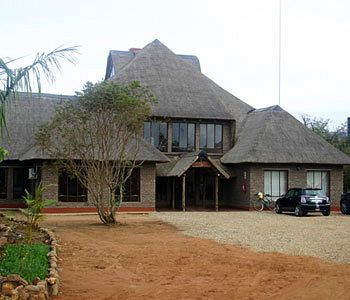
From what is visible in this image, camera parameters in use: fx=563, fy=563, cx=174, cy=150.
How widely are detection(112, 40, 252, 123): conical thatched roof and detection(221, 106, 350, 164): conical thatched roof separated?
6.86 ft

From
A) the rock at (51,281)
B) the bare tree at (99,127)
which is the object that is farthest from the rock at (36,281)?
the bare tree at (99,127)

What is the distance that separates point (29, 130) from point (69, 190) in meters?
5.12

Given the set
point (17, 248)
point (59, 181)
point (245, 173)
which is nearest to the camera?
point (17, 248)

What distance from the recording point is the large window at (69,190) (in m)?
29.6

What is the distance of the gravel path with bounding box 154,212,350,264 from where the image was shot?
15.0 m

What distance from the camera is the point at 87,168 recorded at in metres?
22.8

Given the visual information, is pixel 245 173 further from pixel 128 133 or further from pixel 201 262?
pixel 201 262

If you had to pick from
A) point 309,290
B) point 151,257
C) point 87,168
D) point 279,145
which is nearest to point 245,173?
point 279,145

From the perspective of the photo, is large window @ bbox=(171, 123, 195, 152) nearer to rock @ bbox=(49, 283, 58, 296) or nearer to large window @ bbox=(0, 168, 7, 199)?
large window @ bbox=(0, 168, 7, 199)

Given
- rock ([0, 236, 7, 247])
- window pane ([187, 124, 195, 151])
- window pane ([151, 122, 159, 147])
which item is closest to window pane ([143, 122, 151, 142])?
window pane ([151, 122, 159, 147])

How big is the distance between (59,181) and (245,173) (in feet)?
35.7

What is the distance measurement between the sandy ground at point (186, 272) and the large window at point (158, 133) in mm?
18294

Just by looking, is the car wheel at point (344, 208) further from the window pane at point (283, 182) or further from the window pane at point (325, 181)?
the window pane at point (283, 182)

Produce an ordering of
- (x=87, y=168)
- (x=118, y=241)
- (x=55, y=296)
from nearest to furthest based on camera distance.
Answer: (x=55, y=296), (x=118, y=241), (x=87, y=168)
